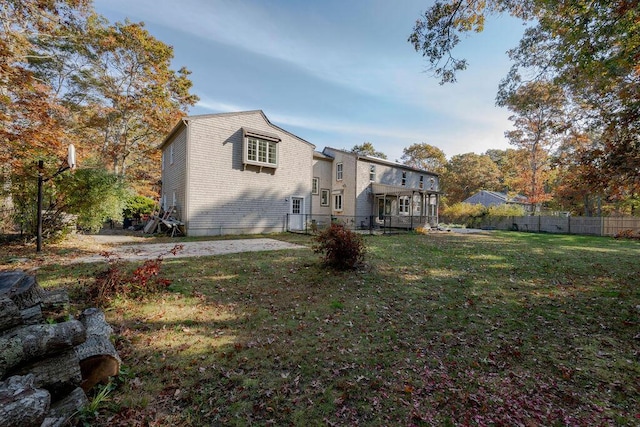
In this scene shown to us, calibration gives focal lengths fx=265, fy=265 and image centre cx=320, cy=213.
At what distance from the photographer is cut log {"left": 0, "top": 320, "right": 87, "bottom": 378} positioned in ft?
6.76

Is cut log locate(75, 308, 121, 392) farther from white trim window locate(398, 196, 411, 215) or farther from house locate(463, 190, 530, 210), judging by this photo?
house locate(463, 190, 530, 210)

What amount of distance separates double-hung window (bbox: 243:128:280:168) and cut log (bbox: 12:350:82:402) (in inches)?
555

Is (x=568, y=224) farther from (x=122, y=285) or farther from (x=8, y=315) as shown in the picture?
(x=8, y=315)

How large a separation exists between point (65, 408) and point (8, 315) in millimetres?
962

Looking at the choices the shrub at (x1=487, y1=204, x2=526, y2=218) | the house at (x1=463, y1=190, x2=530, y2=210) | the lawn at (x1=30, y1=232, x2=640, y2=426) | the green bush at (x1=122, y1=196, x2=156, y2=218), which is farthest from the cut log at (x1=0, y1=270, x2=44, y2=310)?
the house at (x1=463, y1=190, x2=530, y2=210)

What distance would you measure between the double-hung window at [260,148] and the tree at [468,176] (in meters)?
39.1

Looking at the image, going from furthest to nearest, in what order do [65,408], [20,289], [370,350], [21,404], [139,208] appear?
[139,208]
[370,350]
[20,289]
[65,408]
[21,404]

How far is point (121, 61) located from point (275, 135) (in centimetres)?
1437

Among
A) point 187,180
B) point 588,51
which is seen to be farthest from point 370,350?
point 187,180

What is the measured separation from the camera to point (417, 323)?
448cm

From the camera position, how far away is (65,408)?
210 centimetres

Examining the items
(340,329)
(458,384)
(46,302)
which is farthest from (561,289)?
(46,302)

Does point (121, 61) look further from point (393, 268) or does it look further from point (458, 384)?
point (458, 384)

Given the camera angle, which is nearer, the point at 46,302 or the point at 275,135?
the point at 46,302
